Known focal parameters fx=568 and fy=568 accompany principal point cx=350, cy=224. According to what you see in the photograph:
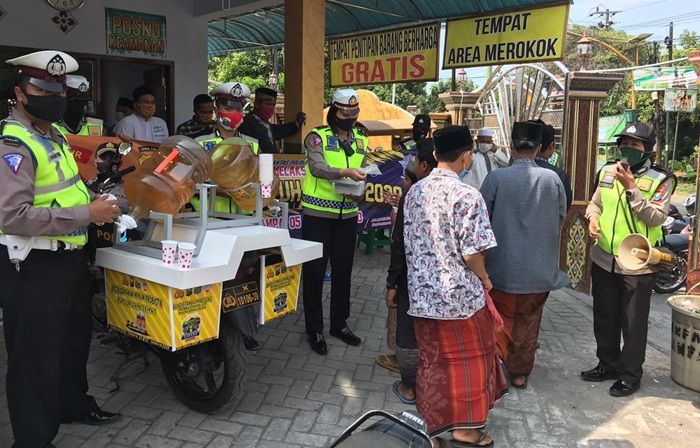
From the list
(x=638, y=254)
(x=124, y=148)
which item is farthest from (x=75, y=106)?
(x=638, y=254)

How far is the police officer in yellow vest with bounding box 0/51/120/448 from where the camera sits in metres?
2.47

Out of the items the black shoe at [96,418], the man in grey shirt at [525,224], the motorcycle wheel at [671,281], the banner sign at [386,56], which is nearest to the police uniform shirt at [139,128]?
the banner sign at [386,56]

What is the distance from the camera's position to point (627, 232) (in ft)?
12.9

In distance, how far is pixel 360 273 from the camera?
279 inches

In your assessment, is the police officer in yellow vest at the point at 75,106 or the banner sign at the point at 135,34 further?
the banner sign at the point at 135,34

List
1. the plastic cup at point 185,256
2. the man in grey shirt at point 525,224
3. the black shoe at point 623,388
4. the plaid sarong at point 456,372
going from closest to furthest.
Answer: the plastic cup at point 185,256 → the plaid sarong at point 456,372 → the man in grey shirt at point 525,224 → the black shoe at point 623,388

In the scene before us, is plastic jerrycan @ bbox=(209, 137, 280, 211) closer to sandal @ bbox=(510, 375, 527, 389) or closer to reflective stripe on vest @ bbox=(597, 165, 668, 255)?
sandal @ bbox=(510, 375, 527, 389)

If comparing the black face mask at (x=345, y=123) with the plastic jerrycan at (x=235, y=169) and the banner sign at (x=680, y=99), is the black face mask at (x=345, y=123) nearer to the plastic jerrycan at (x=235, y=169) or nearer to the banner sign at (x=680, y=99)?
the plastic jerrycan at (x=235, y=169)

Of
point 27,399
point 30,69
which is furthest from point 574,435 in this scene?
point 30,69

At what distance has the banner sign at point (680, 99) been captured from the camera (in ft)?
52.0

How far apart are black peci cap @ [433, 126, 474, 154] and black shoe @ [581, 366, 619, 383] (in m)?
2.23

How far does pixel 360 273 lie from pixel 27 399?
15.4ft

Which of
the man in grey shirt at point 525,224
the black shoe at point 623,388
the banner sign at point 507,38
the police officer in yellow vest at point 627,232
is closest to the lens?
the man in grey shirt at point 525,224

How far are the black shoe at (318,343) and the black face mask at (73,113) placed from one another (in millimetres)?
2426
